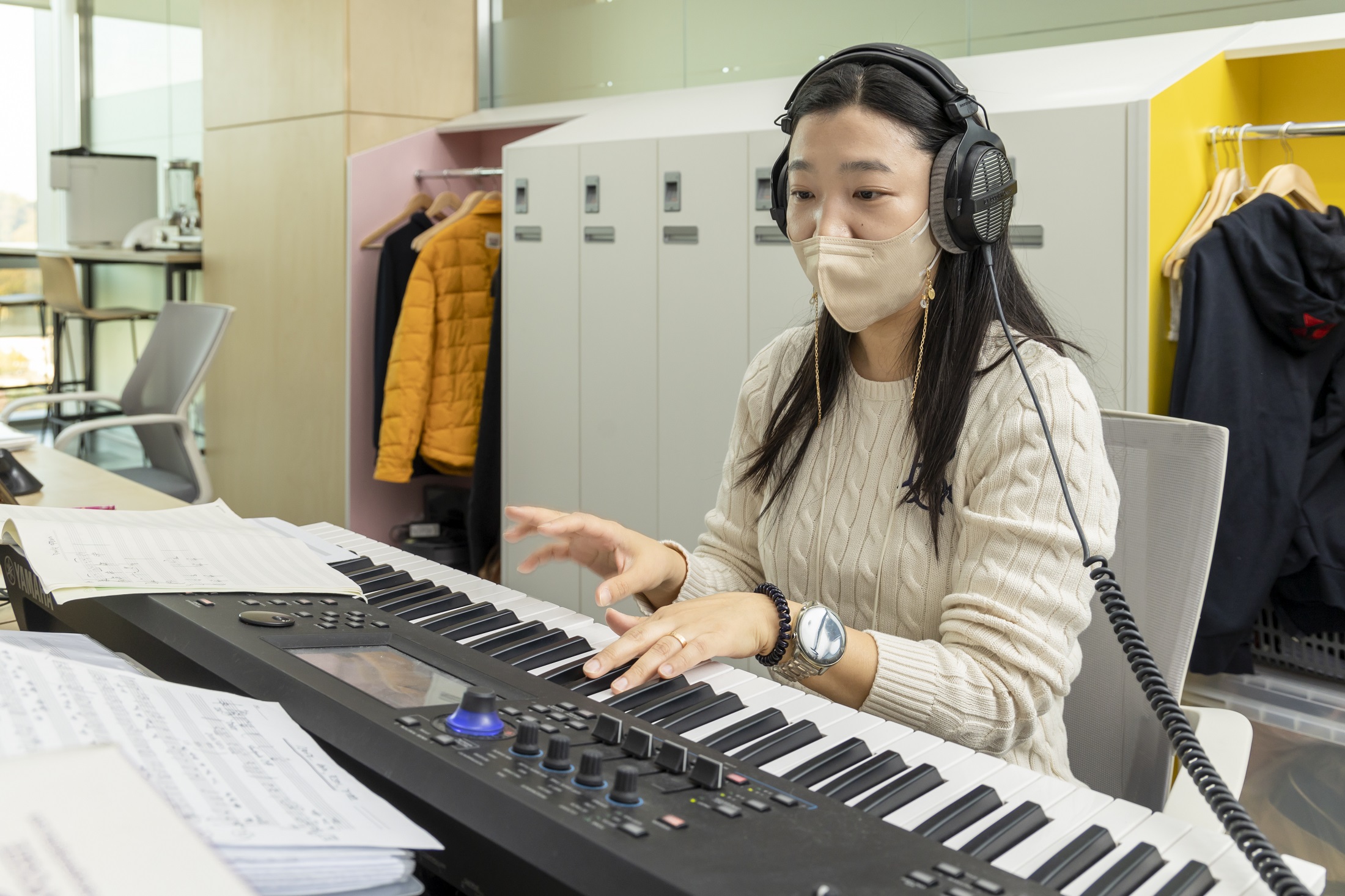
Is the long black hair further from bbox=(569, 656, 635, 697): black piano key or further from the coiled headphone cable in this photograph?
bbox=(569, 656, 635, 697): black piano key

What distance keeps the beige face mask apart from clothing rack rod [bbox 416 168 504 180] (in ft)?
7.67

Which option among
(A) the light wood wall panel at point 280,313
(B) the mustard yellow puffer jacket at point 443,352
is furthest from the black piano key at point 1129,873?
A: (A) the light wood wall panel at point 280,313

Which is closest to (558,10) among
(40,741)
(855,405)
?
(855,405)

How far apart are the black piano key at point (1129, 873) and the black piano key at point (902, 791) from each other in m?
0.11

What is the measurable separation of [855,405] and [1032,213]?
1006 mm

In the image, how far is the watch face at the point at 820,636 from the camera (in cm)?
96

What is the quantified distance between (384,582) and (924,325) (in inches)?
24.0

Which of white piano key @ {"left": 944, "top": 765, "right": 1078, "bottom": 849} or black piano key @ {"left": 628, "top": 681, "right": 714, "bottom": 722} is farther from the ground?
black piano key @ {"left": 628, "top": 681, "right": 714, "bottom": 722}

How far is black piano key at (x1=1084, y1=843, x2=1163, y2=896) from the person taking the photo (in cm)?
54

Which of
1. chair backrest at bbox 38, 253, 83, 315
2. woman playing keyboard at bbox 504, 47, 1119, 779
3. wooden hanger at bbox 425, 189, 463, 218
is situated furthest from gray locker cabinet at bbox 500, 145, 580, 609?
chair backrest at bbox 38, 253, 83, 315

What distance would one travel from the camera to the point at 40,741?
559 mm

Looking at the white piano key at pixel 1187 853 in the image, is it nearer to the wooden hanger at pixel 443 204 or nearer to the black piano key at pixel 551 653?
the black piano key at pixel 551 653

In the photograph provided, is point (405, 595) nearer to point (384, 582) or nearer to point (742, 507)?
point (384, 582)


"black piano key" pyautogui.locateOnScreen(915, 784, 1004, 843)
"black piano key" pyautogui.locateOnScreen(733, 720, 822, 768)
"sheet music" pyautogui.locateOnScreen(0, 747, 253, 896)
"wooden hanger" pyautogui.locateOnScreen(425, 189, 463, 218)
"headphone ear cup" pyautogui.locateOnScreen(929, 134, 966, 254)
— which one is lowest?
"black piano key" pyautogui.locateOnScreen(915, 784, 1004, 843)
